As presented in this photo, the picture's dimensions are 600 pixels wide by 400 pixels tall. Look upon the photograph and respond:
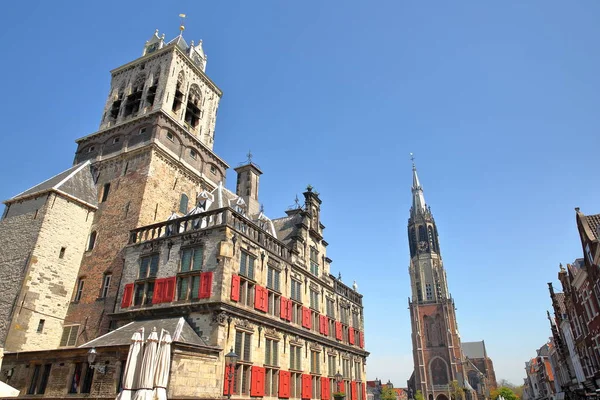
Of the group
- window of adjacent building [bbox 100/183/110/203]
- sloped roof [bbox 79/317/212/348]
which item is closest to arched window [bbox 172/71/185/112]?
window of adjacent building [bbox 100/183/110/203]

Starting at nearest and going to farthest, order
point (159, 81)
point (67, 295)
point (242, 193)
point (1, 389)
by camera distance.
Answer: point (1, 389) → point (67, 295) → point (159, 81) → point (242, 193)

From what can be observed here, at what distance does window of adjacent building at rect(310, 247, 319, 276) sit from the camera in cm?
2674

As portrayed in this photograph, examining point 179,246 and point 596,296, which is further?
point 596,296

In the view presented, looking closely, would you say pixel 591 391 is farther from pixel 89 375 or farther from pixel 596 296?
pixel 89 375

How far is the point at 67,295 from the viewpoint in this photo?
21.7 metres

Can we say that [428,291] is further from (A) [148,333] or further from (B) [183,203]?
(A) [148,333]

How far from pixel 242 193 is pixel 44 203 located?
45.0 feet

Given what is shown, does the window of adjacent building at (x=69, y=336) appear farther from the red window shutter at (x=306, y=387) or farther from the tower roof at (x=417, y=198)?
the tower roof at (x=417, y=198)

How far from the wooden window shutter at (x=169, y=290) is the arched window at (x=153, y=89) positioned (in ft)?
51.6

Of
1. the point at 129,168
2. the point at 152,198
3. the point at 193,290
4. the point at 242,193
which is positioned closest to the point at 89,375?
the point at 193,290

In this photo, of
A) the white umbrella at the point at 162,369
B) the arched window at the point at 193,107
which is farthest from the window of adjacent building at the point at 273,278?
the arched window at the point at 193,107

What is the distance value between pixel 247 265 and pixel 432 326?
81709 mm

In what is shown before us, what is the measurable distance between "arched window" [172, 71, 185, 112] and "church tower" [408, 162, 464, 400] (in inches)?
3112

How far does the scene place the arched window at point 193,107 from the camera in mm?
31281
